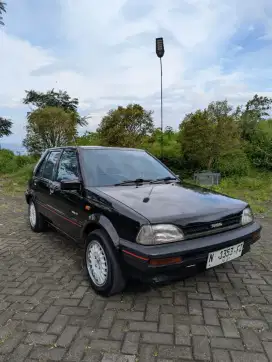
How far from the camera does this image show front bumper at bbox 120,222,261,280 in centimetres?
214

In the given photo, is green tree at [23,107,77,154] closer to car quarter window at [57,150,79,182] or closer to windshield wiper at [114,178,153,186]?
car quarter window at [57,150,79,182]

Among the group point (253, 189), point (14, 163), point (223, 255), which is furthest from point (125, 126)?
point (223, 255)

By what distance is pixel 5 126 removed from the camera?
20.0 meters

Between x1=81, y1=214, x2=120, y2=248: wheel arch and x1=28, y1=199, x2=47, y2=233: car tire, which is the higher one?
x1=81, y1=214, x2=120, y2=248: wheel arch

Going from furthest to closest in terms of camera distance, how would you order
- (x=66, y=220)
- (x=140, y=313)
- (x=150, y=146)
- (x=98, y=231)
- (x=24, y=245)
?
(x=150, y=146) < (x=24, y=245) < (x=66, y=220) < (x=98, y=231) < (x=140, y=313)

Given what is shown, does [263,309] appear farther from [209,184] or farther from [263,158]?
[263,158]

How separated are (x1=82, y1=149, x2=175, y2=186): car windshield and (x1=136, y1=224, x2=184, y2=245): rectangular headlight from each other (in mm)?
998

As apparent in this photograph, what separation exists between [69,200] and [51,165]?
41.1 inches

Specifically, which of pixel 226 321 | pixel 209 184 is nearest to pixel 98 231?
pixel 226 321

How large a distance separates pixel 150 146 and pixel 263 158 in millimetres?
4569

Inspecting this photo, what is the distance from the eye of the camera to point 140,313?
2404mm

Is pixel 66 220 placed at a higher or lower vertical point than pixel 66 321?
higher

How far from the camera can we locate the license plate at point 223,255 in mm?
2393

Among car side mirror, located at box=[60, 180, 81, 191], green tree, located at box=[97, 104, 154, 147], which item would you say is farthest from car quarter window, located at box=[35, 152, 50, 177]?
green tree, located at box=[97, 104, 154, 147]
